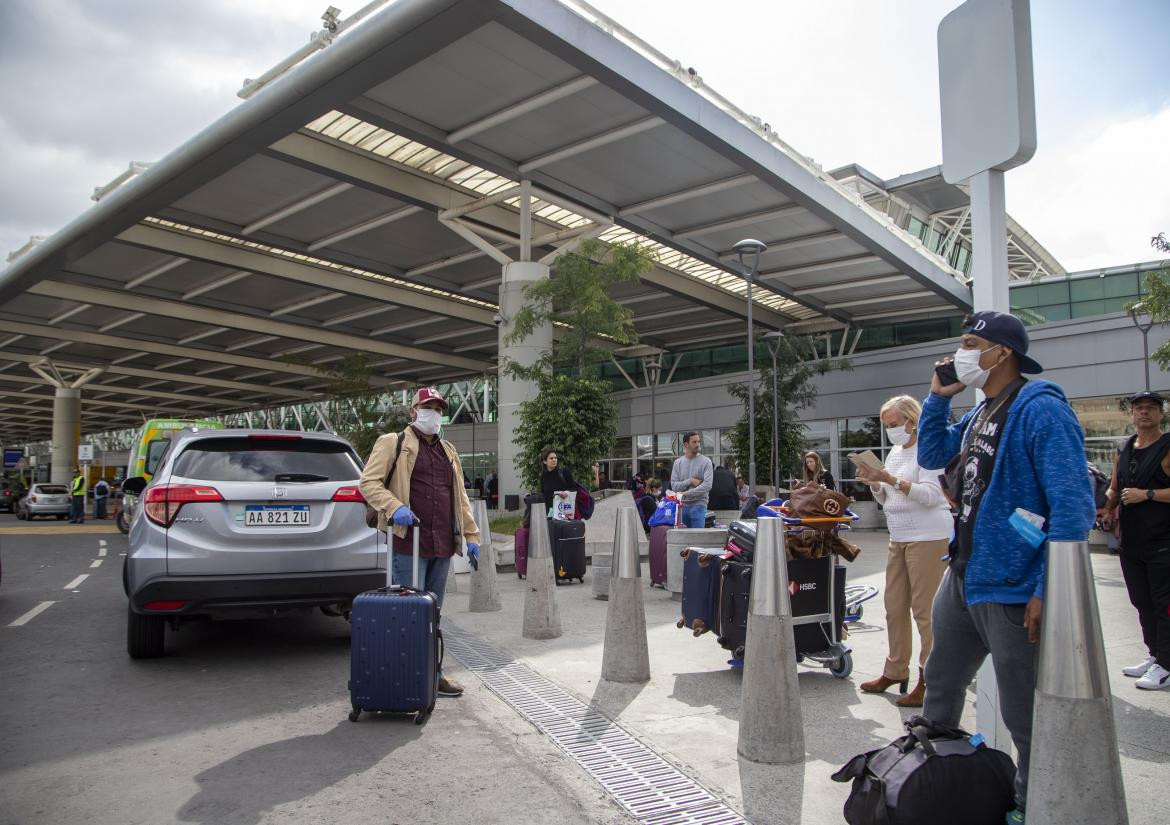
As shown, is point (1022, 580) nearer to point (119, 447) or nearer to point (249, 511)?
point (249, 511)

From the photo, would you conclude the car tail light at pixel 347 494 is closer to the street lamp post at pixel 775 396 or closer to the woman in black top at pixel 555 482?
the woman in black top at pixel 555 482

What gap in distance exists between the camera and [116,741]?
A: 4.52 meters

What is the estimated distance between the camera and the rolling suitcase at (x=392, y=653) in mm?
4758

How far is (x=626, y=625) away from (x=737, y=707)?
0.94 metres

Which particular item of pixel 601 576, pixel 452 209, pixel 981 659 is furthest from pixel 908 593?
pixel 452 209

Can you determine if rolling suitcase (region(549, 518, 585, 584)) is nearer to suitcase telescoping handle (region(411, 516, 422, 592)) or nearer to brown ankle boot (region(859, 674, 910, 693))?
suitcase telescoping handle (region(411, 516, 422, 592))

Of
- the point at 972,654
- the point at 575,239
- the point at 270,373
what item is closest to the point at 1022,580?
the point at 972,654

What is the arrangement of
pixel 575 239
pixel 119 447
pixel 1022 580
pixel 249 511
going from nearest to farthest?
1. pixel 1022 580
2. pixel 249 511
3. pixel 575 239
4. pixel 119 447

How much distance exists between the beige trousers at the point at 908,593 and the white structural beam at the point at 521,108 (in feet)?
44.0

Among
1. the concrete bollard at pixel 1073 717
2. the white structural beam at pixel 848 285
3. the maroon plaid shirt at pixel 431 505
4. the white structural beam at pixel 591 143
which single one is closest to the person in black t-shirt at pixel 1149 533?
the concrete bollard at pixel 1073 717

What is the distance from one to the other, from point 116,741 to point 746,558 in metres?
3.80

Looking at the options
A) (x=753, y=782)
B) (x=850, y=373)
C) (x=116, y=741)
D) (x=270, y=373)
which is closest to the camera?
(x=753, y=782)

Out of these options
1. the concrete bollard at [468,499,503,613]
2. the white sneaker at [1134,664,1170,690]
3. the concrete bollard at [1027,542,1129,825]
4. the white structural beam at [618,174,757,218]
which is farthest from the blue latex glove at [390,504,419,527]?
the white structural beam at [618,174,757,218]

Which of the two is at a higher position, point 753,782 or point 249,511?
point 249,511
